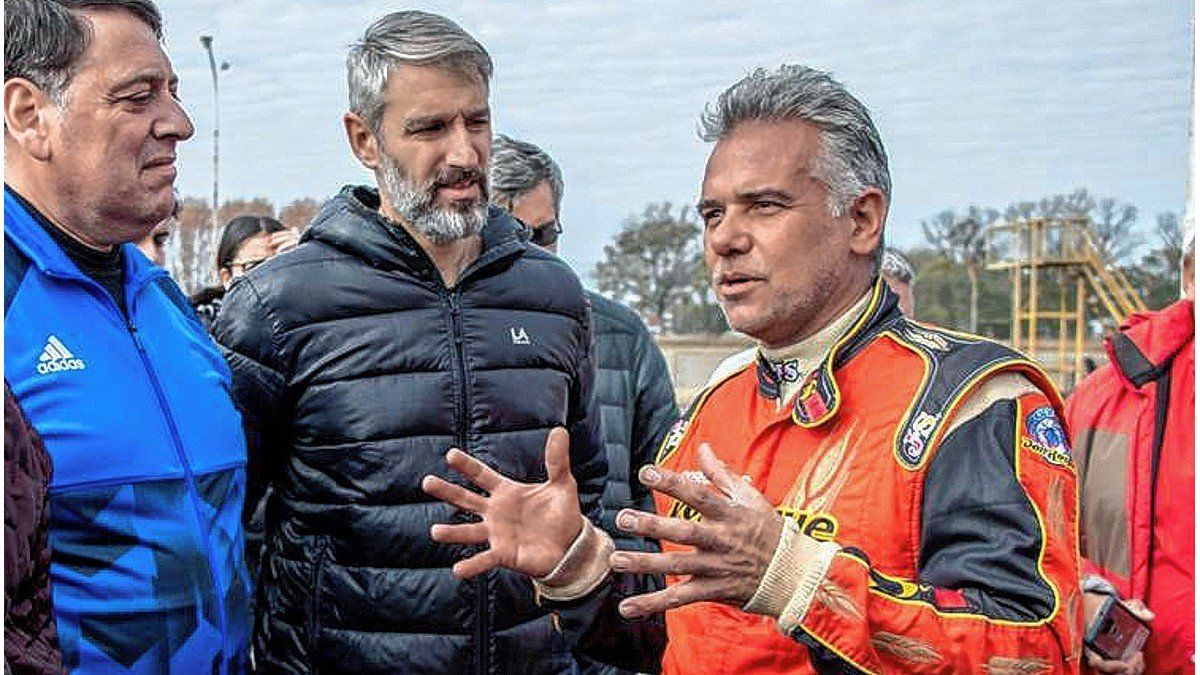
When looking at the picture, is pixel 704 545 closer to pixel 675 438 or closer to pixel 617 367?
pixel 675 438

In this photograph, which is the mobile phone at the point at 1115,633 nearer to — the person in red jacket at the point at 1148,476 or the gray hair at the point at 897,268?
the person in red jacket at the point at 1148,476

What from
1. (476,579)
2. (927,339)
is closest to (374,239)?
(476,579)

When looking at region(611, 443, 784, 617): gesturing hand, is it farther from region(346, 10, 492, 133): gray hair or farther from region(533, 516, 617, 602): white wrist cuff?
region(346, 10, 492, 133): gray hair

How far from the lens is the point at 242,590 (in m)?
2.35

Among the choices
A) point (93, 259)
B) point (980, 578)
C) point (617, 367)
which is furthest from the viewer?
point (617, 367)

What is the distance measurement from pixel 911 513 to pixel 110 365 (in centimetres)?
129

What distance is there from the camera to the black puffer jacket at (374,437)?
8.33ft

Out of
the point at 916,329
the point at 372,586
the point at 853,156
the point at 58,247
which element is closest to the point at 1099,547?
the point at 916,329

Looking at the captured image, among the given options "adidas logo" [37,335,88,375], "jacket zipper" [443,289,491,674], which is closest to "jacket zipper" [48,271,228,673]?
"adidas logo" [37,335,88,375]

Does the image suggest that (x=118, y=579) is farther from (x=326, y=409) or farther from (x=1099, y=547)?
(x=1099, y=547)

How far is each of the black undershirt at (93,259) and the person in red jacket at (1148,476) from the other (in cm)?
199

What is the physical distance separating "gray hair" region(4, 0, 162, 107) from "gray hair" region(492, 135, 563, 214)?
1.99 m

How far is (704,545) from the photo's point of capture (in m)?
1.63

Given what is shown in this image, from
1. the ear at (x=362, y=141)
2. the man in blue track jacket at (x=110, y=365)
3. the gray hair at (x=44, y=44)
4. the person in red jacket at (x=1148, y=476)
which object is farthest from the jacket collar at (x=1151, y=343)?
the gray hair at (x=44, y=44)
